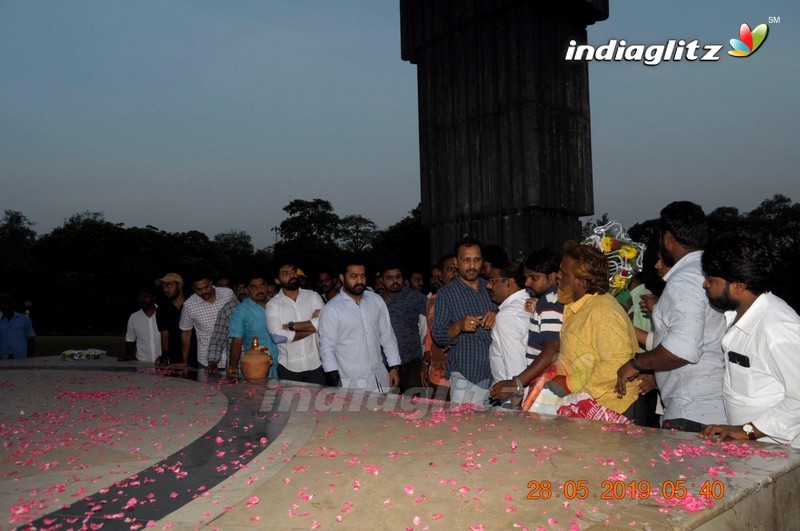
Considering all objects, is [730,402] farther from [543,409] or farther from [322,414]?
[322,414]

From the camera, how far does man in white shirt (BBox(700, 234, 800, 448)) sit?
8.08 feet

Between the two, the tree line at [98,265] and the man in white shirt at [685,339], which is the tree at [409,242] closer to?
the tree line at [98,265]

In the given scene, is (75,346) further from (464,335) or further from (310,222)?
(310,222)

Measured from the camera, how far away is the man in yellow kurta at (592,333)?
321cm

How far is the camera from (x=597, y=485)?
2.41m

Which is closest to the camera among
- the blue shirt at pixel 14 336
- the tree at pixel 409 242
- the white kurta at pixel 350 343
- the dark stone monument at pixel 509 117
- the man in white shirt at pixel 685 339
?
the man in white shirt at pixel 685 339

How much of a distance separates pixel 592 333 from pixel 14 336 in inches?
400

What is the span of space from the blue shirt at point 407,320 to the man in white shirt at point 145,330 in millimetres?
3298

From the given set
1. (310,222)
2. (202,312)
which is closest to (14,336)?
(202,312)

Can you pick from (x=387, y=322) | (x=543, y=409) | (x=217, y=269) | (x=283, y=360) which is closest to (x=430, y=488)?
(x=543, y=409)

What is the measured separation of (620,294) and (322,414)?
257 centimetres

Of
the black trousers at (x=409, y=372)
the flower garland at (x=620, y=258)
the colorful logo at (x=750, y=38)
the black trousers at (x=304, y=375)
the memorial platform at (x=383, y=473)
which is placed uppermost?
the colorful logo at (x=750, y=38)

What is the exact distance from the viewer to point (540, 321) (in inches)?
152

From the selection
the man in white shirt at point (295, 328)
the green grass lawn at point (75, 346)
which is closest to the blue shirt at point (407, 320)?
the man in white shirt at point (295, 328)
